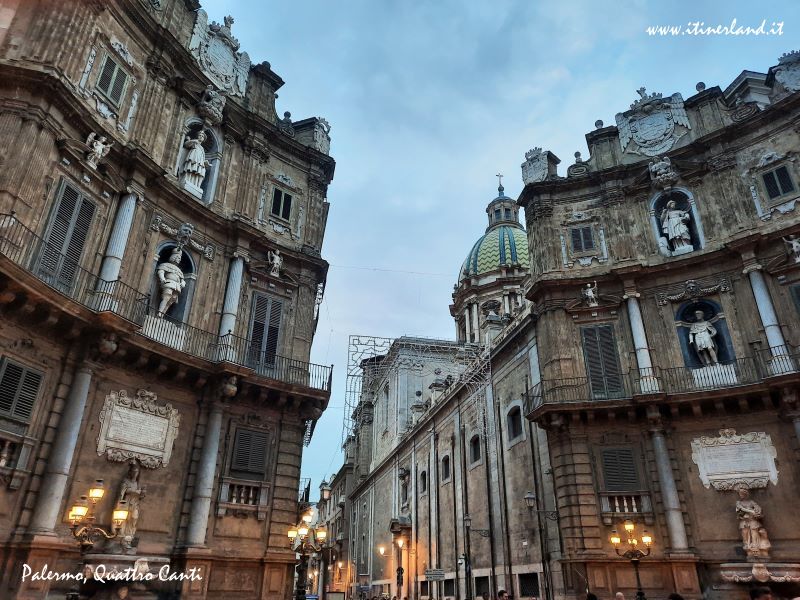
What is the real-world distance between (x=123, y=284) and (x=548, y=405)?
13494 mm

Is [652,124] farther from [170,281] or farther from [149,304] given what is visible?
[149,304]

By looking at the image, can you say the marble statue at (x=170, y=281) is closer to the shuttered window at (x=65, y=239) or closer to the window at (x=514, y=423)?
the shuttered window at (x=65, y=239)

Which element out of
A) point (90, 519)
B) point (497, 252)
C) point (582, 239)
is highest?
point (497, 252)

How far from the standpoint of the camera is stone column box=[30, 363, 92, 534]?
37.8 feet

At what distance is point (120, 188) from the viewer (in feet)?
49.4

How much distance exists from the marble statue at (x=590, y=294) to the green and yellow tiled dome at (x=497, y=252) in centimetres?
3199

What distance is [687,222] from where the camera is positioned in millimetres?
21125

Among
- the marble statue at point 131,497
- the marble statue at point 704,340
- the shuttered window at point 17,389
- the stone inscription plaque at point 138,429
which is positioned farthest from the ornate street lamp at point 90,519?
the marble statue at point 704,340

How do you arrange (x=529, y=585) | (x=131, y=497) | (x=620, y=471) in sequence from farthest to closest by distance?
(x=529, y=585) < (x=620, y=471) < (x=131, y=497)

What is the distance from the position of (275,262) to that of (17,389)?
847 centimetres

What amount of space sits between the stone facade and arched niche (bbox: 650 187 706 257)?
54 millimetres

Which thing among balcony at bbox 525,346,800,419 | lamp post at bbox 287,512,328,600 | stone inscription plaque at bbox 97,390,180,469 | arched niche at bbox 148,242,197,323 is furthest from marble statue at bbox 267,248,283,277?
balcony at bbox 525,346,800,419

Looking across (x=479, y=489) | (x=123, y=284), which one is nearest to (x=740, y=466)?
(x=479, y=489)

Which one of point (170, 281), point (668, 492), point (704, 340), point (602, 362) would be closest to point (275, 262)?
point (170, 281)
